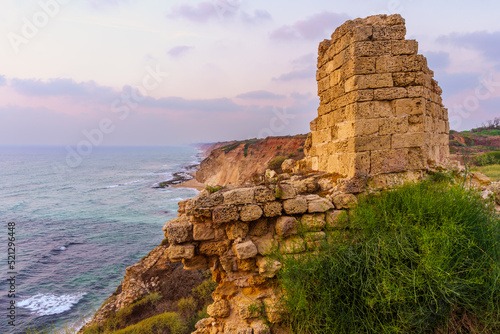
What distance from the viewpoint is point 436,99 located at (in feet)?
18.1

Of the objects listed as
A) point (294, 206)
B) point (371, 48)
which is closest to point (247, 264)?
point (294, 206)

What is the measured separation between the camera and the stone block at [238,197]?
4023mm

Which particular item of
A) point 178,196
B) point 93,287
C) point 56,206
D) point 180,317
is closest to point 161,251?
point 93,287

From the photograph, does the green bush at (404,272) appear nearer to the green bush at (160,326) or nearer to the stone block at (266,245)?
the stone block at (266,245)

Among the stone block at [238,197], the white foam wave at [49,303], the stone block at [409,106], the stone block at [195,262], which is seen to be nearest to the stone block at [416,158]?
the stone block at [409,106]

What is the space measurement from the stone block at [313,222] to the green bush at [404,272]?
0.29 metres

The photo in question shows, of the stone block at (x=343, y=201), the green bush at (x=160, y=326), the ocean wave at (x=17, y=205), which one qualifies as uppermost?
the stone block at (x=343, y=201)

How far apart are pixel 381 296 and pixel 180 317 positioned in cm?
786

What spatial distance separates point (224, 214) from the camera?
398cm

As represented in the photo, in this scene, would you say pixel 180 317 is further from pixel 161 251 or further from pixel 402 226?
pixel 402 226

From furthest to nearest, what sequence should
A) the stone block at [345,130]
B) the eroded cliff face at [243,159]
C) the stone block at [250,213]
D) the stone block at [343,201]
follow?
the eroded cliff face at [243,159] → the stone block at [345,130] → the stone block at [343,201] → the stone block at [250,213]

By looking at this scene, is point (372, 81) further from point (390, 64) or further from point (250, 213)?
point (250, 213)

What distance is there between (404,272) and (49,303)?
15.8 metres

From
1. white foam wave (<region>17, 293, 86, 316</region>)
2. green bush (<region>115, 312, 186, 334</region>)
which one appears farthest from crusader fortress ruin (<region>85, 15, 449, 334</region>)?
white foam wave (<region>17, 293, 86, 316</region>)
